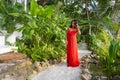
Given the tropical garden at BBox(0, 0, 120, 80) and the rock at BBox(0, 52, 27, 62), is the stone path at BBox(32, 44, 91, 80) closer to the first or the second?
the tropical garden at BBox(0, 0, 120, 80)

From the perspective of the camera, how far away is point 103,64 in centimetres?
756

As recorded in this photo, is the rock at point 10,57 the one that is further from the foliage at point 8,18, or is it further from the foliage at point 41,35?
the foliage at point 8,18

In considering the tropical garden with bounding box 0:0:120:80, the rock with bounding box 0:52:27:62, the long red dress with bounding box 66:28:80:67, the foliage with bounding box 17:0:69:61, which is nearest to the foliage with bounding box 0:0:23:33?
the tropical garden with bounding box 0:0:120:80

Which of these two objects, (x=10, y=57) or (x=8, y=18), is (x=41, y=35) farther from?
(x=10, y=57)

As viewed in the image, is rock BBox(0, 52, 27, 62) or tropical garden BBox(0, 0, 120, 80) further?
tropical garden BBox(0, 0, 120, 80)

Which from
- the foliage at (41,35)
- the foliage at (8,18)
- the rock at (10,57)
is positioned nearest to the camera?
the rock at (10,57)

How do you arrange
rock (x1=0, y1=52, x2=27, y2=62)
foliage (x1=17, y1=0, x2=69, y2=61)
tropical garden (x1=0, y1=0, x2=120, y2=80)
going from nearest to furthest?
rock (x1=0, y1=52, x2=27, y2=62)
tropical garden (x1=0, y1=0, x2=120, y2=80)
foliage (x1=17, y1=0, x2=69, y2=61)

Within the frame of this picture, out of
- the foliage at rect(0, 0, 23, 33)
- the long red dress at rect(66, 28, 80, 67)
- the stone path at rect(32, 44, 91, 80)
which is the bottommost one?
the stone path at rect(32, 44, 91, 80)

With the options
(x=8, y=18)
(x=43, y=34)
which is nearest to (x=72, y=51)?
(x=43, y=34)

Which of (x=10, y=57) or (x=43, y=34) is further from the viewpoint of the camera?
(x=43, y=34)

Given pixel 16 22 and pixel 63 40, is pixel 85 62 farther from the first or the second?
pixel 16 22

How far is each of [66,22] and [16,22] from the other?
205 centimetres

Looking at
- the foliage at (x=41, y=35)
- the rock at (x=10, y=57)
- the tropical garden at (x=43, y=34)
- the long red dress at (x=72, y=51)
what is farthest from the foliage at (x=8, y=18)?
the long red dress at (x=72, y=51)

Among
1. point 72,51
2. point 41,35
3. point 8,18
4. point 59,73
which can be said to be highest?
point 8,18
